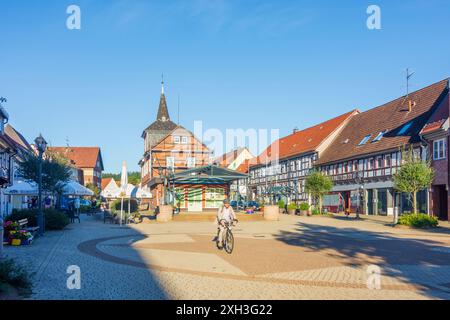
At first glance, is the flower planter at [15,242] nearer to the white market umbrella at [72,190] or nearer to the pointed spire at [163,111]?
the white market umbrella at [72,190]

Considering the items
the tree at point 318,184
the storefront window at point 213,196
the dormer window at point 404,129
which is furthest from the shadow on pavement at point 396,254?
the storefront window at point 213,196

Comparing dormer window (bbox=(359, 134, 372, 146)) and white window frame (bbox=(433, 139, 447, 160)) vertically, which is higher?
dormer window (bbox=(359, 134, 372, 146))

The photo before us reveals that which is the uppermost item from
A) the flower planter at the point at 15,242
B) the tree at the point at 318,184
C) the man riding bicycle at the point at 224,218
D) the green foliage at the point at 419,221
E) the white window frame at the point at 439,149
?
the white window frame at the point at 439,149

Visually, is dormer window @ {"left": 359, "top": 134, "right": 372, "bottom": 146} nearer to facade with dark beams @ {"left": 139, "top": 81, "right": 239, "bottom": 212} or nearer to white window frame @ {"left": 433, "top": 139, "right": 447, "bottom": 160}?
white window frame @ {"left": 433, "top": 139, "right": 447, "bottom": 160}

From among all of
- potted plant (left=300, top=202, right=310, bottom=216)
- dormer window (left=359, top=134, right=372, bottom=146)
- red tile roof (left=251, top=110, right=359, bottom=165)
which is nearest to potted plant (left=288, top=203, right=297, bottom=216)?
potted plant (left=300, top=202, right=310, bottom=216)

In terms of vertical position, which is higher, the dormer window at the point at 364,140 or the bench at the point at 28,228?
the dormer window at the point at 364,140

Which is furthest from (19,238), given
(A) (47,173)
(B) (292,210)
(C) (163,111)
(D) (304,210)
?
(C) (163,111)

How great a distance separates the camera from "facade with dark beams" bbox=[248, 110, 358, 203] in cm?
5494

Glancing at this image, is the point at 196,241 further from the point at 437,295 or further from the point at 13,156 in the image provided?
the point at 13,156

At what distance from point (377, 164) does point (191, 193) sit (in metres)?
15.7

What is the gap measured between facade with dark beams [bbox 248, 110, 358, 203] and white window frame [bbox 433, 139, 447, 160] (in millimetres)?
15199

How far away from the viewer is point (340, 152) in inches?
1945

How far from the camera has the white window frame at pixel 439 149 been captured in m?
32.2
